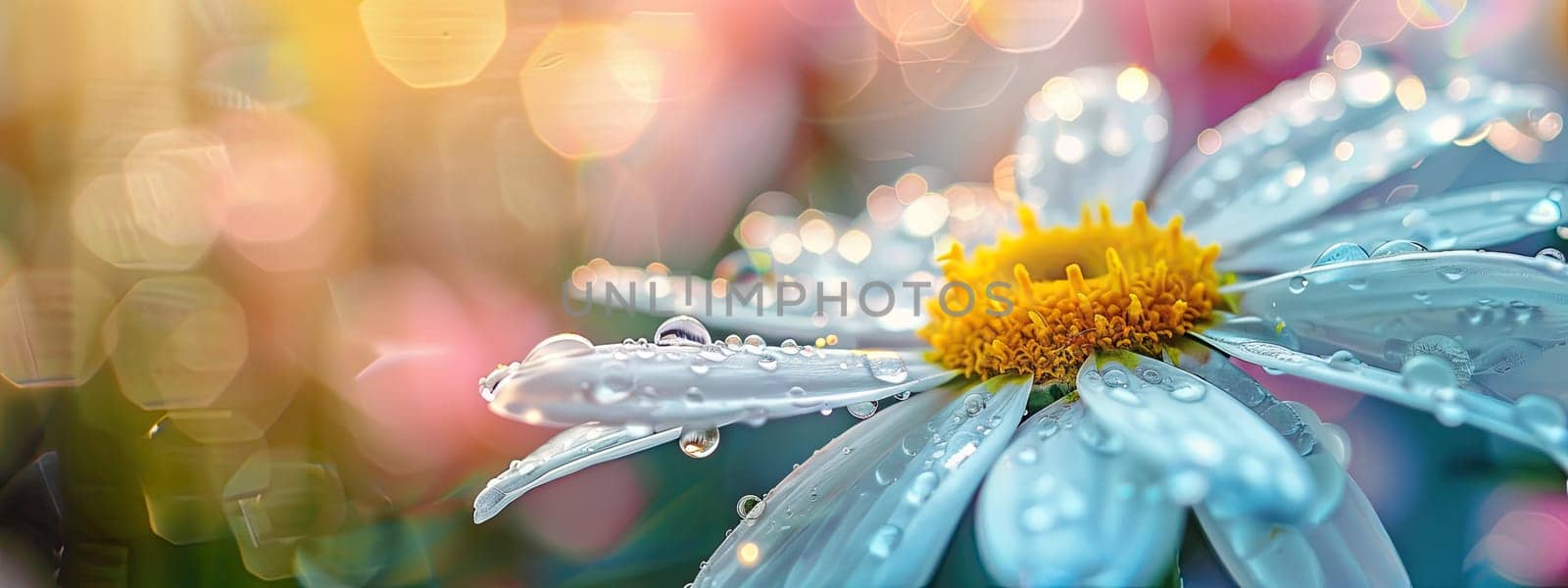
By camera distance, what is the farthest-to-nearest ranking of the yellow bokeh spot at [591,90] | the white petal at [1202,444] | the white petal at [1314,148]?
the yellow bokeh spot at [591,90] → the white petal at [1314,148] → the white petal at [1202,444]

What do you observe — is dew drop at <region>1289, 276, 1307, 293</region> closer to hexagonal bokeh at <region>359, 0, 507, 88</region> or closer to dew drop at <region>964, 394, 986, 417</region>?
dew drop at <region>964, 394, 986, 417</region>

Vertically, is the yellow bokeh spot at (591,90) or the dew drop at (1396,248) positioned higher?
the yellow bokeh spot at (591,90)

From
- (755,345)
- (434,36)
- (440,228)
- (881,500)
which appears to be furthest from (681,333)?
Result: (434,36)

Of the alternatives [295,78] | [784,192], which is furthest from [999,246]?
[295,78]

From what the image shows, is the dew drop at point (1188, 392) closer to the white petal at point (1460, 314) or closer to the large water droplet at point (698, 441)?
the white petal at point (1460, 314)

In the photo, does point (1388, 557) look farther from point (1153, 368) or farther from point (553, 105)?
point (553, 105)

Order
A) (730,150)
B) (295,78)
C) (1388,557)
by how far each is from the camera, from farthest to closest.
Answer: (730,150)
(295,78)
(1388,557)

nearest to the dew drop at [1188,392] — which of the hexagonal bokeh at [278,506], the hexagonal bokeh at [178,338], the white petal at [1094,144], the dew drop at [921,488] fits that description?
the dew drop at [921,488]
